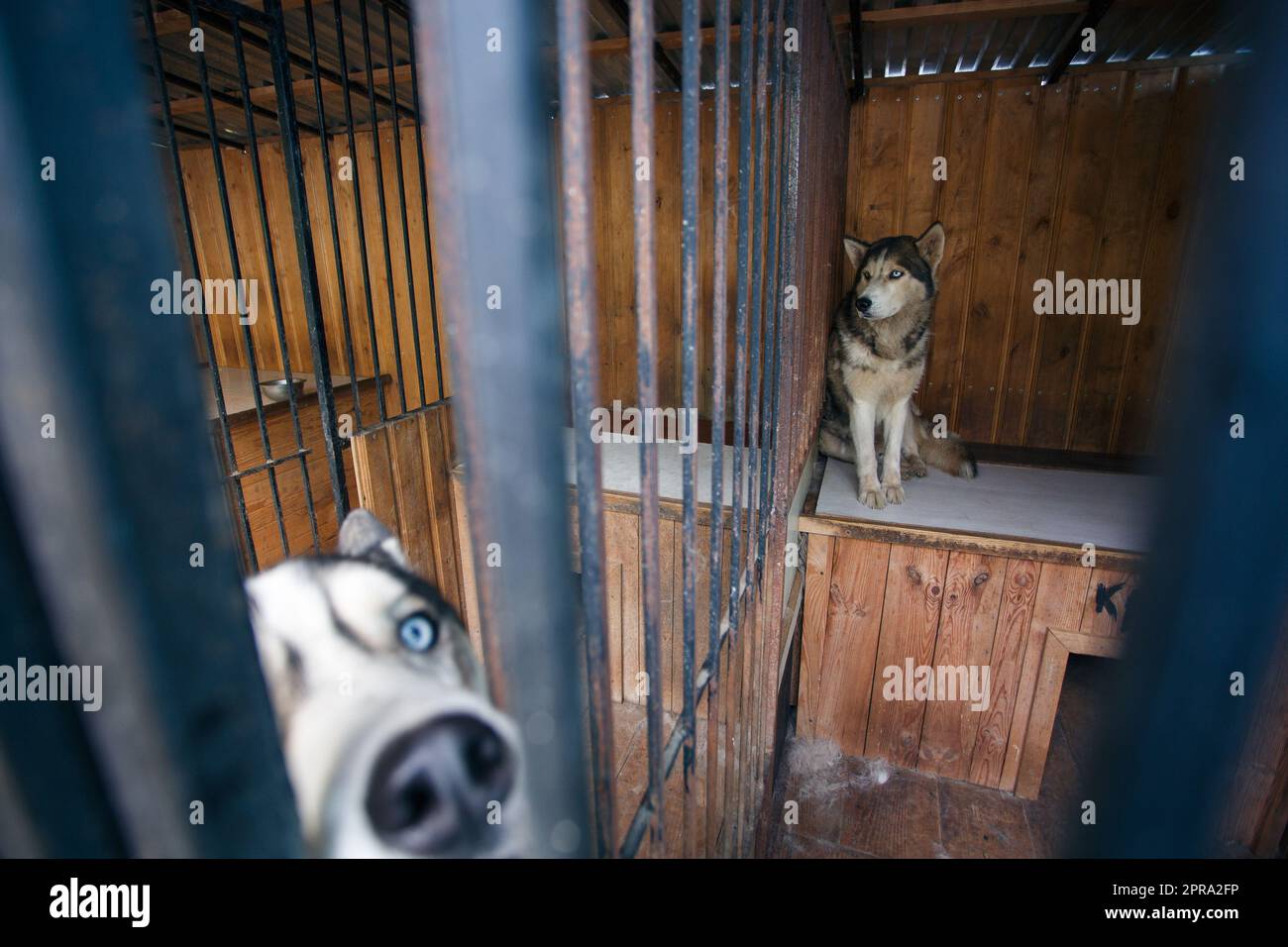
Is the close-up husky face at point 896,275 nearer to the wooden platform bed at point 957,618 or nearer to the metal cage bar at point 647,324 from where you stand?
the wooden platform bed at point 957,618

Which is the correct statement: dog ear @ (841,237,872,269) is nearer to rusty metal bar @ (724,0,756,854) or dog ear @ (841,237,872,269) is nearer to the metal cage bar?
rusty metal bar @ (724,0,756,854)

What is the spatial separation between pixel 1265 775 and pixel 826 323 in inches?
113

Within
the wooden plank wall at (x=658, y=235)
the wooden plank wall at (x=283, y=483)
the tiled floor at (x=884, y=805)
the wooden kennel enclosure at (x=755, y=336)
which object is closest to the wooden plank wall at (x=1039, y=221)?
the wooden kennel enclosure at (x=755, y=336)

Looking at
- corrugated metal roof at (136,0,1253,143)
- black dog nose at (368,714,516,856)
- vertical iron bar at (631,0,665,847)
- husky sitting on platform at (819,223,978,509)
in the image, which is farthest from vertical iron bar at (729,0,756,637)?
corrugated metal roof at (136,0,1253,143)

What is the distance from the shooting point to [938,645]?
283 centimetres

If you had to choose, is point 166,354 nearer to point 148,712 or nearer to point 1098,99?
point 148,712

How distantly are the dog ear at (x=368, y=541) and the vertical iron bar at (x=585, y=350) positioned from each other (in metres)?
0.59

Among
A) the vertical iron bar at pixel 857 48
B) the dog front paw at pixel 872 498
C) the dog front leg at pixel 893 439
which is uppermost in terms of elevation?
the vertical iron bar at pixel 857 48

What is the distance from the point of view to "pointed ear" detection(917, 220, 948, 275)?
311cm

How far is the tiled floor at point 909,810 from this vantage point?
261 centimetres

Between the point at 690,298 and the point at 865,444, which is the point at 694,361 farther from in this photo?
the point at 865,444

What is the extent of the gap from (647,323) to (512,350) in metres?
0.45

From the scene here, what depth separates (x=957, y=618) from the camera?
9.12 ft

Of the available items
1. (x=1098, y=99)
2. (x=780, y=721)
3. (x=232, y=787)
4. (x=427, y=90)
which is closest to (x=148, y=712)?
(x=232, y=787)
